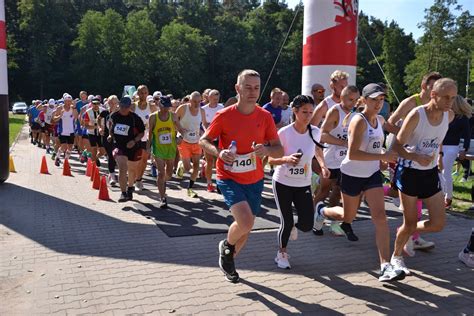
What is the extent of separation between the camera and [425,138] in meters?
4.54

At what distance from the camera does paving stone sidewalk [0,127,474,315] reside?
166 inches

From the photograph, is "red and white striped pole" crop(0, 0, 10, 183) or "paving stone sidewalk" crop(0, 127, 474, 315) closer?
"paving stone sidewalk" crop(0, 127, 474, 315)

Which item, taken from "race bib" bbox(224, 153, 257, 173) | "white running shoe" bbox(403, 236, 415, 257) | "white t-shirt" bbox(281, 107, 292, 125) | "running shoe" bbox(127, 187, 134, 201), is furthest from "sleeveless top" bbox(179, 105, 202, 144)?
"white running shoe" bbox(403, 236, 415, 257)

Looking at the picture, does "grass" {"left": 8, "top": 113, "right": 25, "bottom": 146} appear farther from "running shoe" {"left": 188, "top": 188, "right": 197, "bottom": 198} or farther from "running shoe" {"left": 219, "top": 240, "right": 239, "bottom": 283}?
"running shoe" {"left": 219, "top": 240, "right": 239, "bottom": 283}

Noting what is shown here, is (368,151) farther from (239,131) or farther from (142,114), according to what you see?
(142,114)

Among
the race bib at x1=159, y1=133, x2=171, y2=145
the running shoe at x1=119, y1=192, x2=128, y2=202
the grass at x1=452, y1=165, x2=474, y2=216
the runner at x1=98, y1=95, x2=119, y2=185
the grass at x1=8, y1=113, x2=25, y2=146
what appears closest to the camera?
the grass at x1=452, y1=165, x2=474, y2=216

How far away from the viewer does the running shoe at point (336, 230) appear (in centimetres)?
639

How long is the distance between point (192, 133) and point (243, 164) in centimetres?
498

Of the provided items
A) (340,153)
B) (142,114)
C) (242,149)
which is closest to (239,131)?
(242,149)

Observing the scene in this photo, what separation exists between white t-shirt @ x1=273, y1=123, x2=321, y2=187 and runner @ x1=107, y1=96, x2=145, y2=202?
403 centimetres

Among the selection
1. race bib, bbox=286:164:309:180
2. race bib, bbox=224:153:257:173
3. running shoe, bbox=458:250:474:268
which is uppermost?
race bib, bbox=224:153:257:173

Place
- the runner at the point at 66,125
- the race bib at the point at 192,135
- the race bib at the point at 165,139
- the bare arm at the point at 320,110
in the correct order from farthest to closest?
the runner at the point at 66,125 → the race bib at the point at 192,135 → the race bib at the point at 165,139 → the bare arm at the point at 320,110

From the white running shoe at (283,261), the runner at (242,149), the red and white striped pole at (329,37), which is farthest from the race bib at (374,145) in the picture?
the red and white striped pole at (329,37)

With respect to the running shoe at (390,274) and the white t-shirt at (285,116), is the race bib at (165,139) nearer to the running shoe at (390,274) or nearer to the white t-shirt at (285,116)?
the white t-shirt at (285,116)
